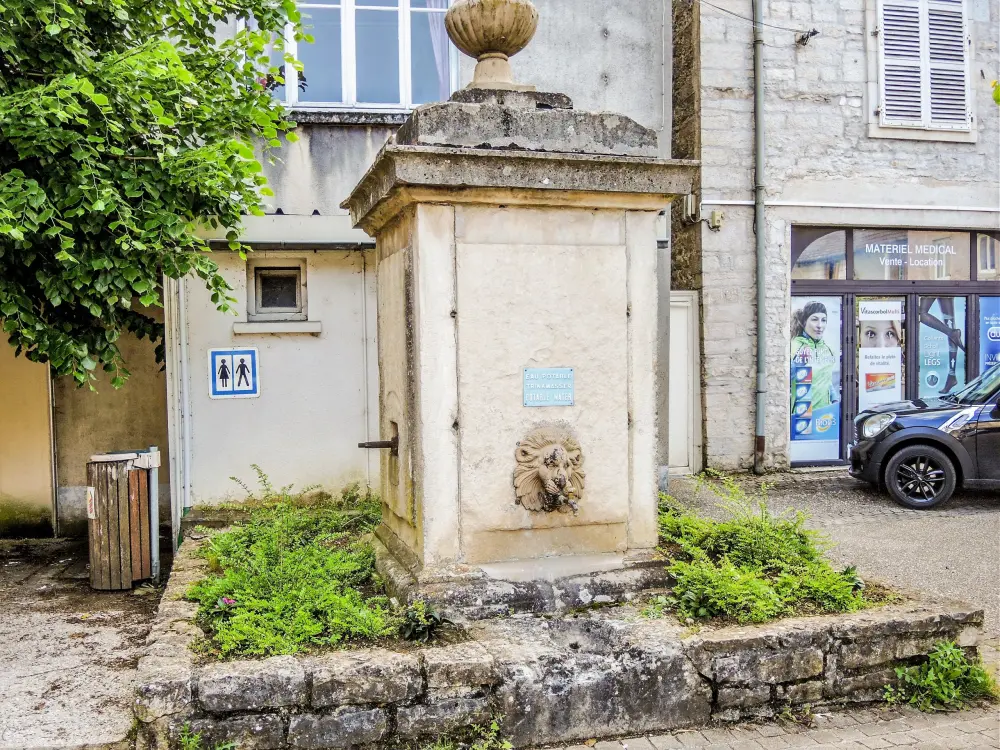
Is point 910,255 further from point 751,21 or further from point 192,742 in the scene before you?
point 192,742

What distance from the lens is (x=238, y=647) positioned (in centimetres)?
355

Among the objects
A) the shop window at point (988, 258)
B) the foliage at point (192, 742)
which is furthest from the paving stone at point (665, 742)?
the shop window at point (988, 258)

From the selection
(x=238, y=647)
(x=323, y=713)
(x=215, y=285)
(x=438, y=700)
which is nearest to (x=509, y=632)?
(x=438, y=700)

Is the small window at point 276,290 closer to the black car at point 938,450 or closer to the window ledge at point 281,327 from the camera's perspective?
the window ledge at point 281,327

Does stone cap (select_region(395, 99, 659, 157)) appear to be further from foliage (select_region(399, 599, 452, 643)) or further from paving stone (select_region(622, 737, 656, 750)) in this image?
paving stone (select_region(622, 737, 656, 750))

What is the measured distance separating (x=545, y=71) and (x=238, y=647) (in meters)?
6.88

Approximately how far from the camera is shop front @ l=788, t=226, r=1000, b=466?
1030cm

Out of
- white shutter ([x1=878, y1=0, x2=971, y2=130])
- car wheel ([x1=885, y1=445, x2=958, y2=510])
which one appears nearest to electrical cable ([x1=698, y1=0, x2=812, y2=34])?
white shutter ([x1=878, y1=0, x2=971, y2=130])

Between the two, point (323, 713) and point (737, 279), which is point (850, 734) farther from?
point (737, 279)

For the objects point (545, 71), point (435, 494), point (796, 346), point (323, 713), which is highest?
point (545, 71)

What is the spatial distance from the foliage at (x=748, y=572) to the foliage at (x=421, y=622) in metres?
1.02

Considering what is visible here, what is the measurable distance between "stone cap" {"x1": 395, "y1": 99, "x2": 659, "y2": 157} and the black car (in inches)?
222

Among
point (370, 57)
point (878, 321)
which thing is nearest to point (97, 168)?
point (370, 57)

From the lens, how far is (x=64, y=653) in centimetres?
504
